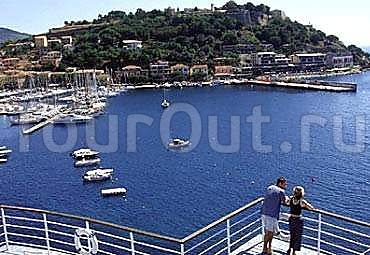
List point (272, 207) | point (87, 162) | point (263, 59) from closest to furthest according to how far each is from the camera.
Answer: point (272, 207)
point (87, 162)
point (263, 59)

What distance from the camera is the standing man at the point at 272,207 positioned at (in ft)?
16.4

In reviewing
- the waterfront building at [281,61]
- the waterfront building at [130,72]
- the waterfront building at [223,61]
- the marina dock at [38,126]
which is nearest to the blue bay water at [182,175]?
the marina dock at [38,126]

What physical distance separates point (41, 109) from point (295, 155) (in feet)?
113

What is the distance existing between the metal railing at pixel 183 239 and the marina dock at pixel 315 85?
56.5 meters

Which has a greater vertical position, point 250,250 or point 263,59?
point 263,59

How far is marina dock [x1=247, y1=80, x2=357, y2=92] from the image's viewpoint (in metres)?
72.1

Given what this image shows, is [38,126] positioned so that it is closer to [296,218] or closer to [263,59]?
[296,218]

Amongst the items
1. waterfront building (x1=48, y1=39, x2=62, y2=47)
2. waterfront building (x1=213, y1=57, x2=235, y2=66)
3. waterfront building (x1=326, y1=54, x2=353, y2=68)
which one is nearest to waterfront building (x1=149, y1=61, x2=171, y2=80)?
waterfront building (x1=213, y1=57, x2=235, y2=66)

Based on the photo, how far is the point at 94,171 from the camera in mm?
27172

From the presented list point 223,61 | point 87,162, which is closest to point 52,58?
point 223,61

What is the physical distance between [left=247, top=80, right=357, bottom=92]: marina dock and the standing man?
69.6 metres

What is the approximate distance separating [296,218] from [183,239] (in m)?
1.29

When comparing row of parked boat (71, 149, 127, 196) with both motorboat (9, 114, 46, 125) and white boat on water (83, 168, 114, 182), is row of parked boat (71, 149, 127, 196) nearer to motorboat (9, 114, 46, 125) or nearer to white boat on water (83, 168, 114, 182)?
white boat on water (83, 168, 114, 182)

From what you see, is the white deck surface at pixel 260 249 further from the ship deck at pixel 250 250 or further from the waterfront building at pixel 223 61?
the waterfront building at pixel 223 61
